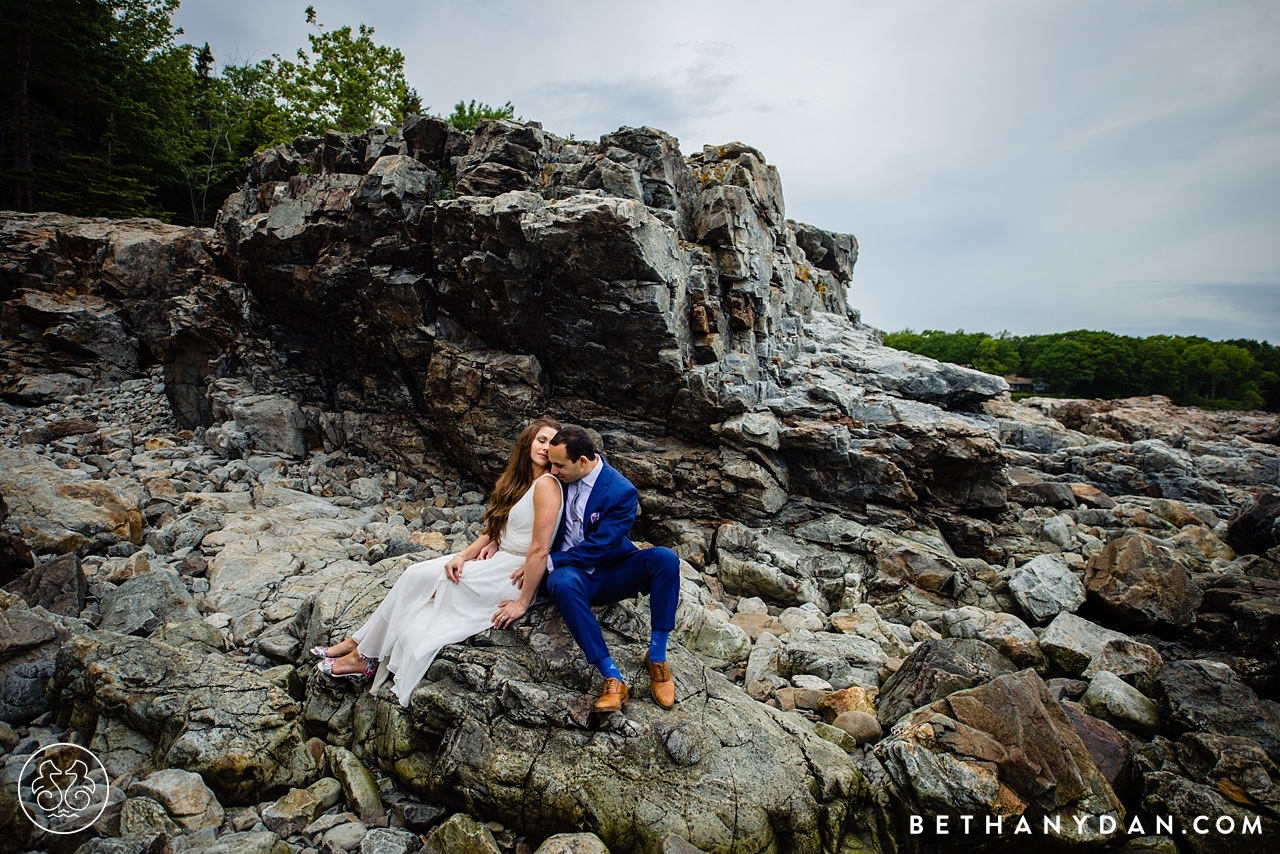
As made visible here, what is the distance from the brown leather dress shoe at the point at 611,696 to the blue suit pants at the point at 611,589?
0.26 metres

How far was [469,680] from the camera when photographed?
17.7 ft

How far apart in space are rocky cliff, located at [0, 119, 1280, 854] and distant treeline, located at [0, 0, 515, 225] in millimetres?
4763

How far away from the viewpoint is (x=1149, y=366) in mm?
56000

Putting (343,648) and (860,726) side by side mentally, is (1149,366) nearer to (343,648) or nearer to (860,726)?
(860,726)

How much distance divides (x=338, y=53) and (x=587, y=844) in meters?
37.8

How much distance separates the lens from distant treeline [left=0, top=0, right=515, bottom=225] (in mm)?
22969

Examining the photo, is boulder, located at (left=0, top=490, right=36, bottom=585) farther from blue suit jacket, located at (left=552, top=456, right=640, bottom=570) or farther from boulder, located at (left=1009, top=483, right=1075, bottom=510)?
boulder, located at (left=1009, top=483, right=1075, bottom=510)

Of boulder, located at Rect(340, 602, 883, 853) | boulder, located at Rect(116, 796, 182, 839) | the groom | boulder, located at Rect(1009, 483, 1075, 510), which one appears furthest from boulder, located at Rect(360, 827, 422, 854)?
boulder, located at Rect(1009, 483, 1075, 510)

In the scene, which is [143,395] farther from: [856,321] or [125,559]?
[856,321]

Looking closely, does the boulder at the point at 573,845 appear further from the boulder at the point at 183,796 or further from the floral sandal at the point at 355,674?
the boulder at the point at 183,796

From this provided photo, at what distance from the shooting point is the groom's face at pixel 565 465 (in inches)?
214

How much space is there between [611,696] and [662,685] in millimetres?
604

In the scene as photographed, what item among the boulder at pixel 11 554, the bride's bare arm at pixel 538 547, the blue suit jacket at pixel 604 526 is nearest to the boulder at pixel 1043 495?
the blue suit jacket at pixel 604 526

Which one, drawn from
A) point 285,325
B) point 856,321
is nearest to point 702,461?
point 285,325
